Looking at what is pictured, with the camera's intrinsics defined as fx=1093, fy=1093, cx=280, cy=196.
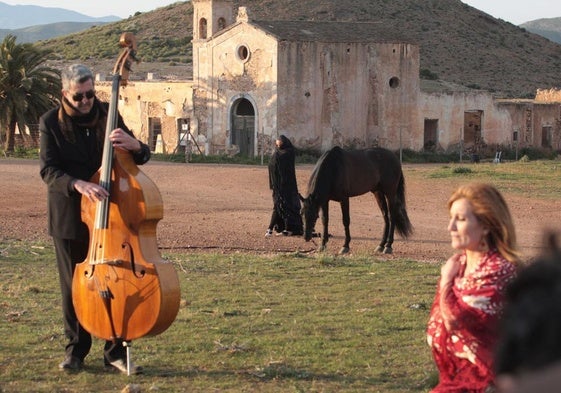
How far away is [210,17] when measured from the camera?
4034 centimetres

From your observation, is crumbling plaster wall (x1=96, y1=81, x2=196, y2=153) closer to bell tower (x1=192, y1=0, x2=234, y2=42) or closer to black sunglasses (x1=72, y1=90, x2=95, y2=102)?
bell tower (x1=192, y1=0, x2=234, y2=42)

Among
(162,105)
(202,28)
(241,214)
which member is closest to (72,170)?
(241,214)

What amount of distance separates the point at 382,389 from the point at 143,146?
6.52ft

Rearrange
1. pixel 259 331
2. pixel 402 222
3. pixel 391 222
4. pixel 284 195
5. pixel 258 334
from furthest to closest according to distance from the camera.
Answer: pixel 284 195
pixel 402 222
pixel 391 222
pixel 259 331
pixel 258 334

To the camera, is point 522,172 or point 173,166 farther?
point 173,166

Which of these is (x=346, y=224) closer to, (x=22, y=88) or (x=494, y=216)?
(x=494, y=216)

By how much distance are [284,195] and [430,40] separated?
5467cm

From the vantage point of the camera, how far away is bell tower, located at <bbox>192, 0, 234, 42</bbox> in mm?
40344

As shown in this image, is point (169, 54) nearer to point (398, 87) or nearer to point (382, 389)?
point (398, 87)

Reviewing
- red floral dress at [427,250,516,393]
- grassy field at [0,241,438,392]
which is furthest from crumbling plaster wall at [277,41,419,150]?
red floral dress at [427,250,516,393]

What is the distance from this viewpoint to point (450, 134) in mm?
40938

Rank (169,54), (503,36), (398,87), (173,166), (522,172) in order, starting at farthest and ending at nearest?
(503,36)
(169,54)
(398,87)
(173,166)
(522,172)

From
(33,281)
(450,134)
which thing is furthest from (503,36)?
(33,281)

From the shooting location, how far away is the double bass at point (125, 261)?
20.0 feet
